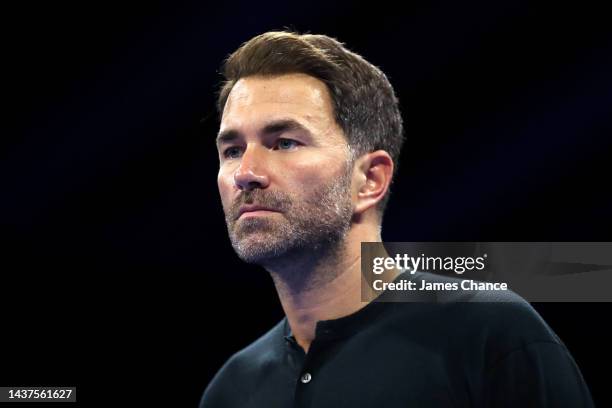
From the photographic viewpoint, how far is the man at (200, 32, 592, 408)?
1670 millimetres

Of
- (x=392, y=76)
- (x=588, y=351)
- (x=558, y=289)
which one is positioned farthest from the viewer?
(x=392, y=76)

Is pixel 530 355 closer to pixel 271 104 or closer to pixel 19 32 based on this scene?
pixel 271 104

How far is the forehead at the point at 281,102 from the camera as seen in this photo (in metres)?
1.89

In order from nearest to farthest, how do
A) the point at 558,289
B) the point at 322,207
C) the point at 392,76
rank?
the point at 322,207 → the point at 558,289 → the point at 392,76

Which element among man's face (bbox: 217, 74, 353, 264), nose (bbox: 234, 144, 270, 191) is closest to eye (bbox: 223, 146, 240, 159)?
man's face (bbox: 217, 74, 353, 264)

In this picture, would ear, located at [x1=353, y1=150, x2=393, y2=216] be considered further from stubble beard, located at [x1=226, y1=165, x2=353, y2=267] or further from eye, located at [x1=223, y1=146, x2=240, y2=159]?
eye, located at [x1=223, y1=146, x2=240, y2=159]

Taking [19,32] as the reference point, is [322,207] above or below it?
below

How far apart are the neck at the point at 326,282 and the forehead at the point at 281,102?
323 millimetres

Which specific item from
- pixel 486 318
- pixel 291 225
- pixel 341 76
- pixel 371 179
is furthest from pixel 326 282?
pixel 341 76

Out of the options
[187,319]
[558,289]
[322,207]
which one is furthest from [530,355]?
[187,319]

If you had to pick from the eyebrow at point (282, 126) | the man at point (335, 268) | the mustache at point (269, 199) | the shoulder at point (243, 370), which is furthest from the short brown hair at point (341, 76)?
the shoulder at point (243, 370)

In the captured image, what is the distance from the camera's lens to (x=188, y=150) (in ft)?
10.7

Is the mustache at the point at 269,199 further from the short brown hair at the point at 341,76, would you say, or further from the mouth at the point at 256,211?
the short brown hair at the point at 341,76

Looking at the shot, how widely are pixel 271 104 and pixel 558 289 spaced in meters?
0.95
